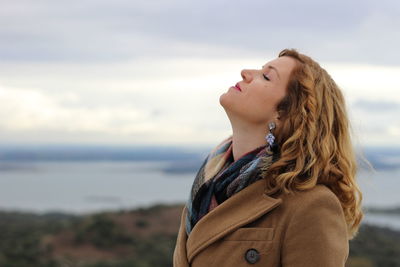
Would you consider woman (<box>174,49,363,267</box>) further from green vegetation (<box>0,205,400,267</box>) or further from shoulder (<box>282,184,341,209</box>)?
green vegetation (<box>0,205,400,267</box>)

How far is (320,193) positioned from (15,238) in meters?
18.3

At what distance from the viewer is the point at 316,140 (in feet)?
8.36

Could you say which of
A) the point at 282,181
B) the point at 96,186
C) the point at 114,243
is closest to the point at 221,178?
the point at 282,181

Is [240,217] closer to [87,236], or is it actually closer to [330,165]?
[330,165]

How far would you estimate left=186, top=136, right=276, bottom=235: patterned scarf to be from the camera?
262 centimetres

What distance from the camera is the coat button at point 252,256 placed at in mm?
2502

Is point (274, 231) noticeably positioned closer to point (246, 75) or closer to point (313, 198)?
point (313, 198)

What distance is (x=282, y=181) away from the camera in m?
2.49

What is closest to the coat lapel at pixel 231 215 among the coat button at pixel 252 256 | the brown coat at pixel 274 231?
the brown coat at pixel 274 231

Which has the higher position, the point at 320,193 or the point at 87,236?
the point at 320,193

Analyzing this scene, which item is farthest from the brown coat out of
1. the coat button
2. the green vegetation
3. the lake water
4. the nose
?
the lake water

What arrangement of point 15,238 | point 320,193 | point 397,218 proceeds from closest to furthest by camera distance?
point 320,193
point 15,238
point 397,218

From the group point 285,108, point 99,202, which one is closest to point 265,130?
point 285,108

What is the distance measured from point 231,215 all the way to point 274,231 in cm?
20
